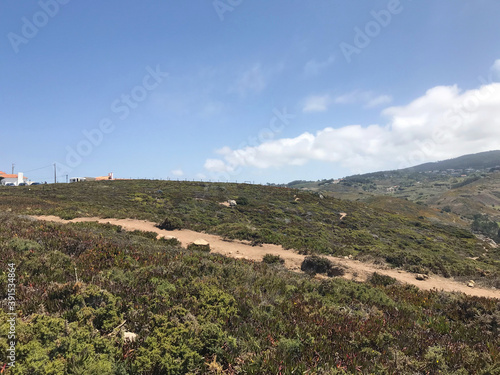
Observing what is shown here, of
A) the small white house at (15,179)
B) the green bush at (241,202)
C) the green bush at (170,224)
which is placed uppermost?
the small white house at (15,179)

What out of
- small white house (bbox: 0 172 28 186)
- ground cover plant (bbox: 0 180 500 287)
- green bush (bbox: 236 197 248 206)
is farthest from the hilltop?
small white house (bbox: 0 172 28 186)

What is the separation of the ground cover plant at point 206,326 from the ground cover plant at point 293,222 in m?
12.0

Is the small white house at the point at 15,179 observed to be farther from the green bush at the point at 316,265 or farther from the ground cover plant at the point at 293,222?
the green bush at the point at 316,265

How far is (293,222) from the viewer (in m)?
33.3

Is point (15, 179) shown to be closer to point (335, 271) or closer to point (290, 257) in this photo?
point (290, 257)

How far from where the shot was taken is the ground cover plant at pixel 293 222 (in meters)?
20.4

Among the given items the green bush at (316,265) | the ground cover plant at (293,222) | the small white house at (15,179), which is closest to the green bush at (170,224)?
the ground cover plant at (293,222)

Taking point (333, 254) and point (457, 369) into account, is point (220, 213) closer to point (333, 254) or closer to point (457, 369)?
point (333, 254)

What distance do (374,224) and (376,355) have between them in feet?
126

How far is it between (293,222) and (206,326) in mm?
29819

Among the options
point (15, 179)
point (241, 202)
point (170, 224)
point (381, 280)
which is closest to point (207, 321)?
point (381, 280)

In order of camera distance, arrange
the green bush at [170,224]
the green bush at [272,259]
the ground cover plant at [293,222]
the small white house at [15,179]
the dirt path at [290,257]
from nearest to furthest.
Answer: the dirt path at [290,257]
the green bush at [272,259]
the ground cover plant at [293,222]
the green bush at [170,224]
the small white house at [15,179]

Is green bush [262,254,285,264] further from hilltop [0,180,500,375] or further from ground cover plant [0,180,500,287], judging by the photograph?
hilltop [0,180,500,375]

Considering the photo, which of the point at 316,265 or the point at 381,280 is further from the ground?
the point at 316,265
